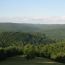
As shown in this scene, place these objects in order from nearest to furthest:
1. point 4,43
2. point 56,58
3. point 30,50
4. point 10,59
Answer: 1. point 10,59
2. point 56,58
3. point 30,50
4. point 4,43

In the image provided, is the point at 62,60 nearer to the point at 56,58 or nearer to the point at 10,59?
the point at 56,58

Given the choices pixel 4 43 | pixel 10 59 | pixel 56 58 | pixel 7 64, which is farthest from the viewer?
pixel 4 43

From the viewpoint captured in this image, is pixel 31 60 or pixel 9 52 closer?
pixel 31 60

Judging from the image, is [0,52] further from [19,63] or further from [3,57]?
[19,63]

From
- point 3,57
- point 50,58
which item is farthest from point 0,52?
point 50,58

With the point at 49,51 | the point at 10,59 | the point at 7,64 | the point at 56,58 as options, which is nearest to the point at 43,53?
the point at 49,51

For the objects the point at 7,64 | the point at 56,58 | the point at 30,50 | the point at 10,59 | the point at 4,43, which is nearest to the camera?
the point at 7,64

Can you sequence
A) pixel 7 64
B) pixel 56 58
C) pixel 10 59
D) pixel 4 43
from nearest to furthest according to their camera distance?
1. pixel 7 64
2. pixel 10 59
3. pixel 56 58
4. pixel 4 43

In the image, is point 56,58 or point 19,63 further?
point 56,58
